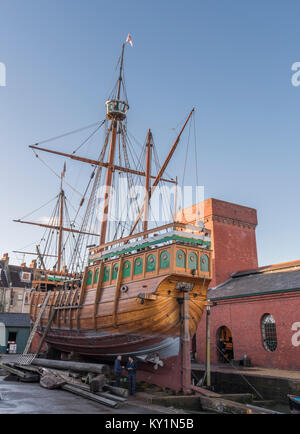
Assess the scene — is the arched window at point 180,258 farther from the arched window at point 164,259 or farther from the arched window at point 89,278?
the arched window at point 89,278

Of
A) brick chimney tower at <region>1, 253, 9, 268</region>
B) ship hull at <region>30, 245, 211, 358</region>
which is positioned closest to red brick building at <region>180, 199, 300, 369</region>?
ship hull at <region>30, 245, 211, 358</region>

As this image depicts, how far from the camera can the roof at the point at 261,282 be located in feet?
65.4

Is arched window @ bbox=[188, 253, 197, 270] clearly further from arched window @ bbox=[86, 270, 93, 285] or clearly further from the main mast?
the main mast

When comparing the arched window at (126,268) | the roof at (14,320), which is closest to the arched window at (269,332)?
the arched window at (126,268)

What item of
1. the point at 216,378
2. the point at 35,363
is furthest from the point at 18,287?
the point at 216,378

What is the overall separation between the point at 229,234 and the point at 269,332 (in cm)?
1214

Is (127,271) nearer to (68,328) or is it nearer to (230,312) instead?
(68,328)

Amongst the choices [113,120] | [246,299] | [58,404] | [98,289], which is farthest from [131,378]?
[113,120]

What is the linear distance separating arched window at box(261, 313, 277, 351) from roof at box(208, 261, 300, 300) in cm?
144

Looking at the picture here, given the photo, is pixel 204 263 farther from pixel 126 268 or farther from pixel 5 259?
pixel 5 259

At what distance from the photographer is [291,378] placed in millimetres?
14008

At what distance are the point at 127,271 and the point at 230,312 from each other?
33.3 feet

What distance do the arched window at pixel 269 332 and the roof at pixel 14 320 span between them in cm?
2230

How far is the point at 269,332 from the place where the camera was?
19391 millimetres
